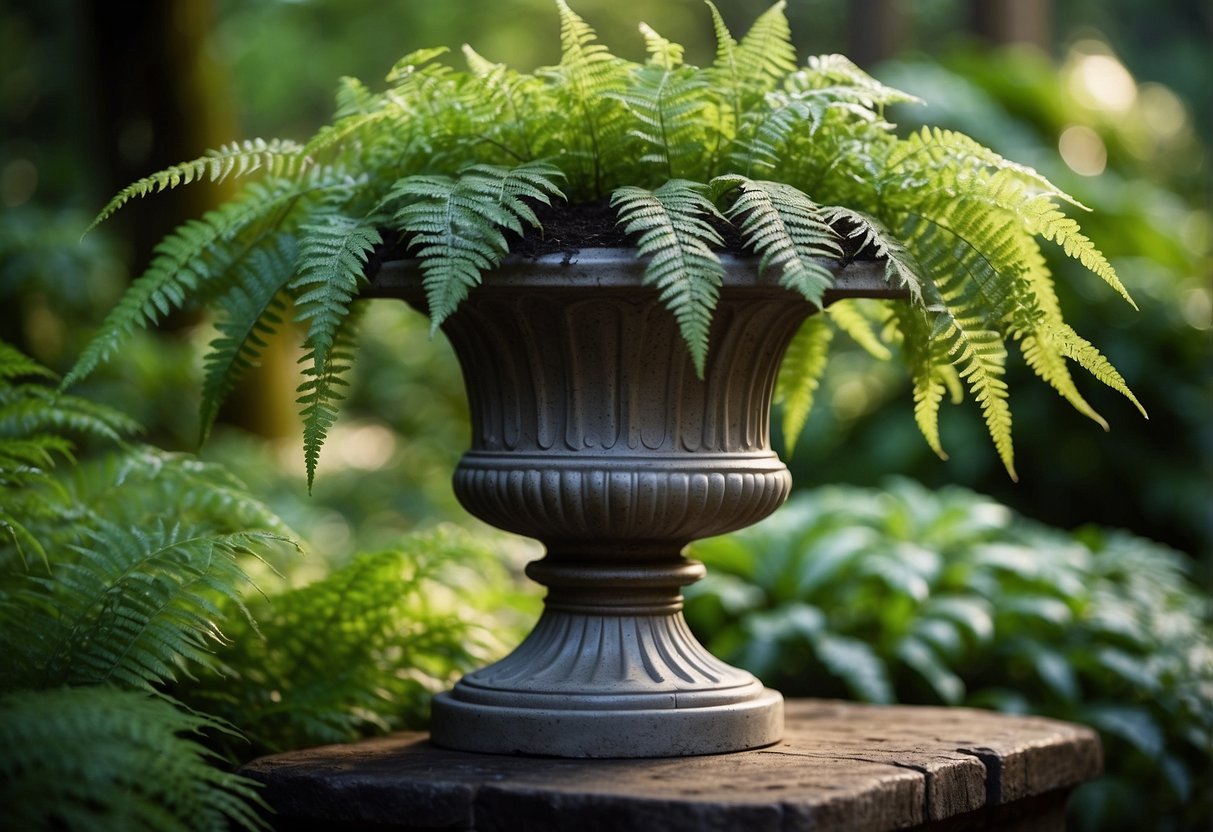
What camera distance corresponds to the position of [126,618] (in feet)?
6.24

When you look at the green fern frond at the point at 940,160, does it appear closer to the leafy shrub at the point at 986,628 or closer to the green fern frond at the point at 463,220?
the green fern frond at the point at 463,220

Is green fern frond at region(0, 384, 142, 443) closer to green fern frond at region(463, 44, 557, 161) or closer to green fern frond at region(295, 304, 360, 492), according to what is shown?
green fern frond at region(295, 304, 360, 492)

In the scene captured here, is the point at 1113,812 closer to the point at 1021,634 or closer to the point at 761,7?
the point at 1021,634

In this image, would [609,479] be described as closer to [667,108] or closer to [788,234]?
[788,234]

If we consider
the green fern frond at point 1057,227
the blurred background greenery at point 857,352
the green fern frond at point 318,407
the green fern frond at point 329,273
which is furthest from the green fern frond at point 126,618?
the blurred background greenery at point 857,352

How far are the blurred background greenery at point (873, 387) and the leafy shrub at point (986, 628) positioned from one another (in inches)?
0.5

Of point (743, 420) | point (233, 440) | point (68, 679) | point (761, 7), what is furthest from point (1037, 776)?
point (761, 7)

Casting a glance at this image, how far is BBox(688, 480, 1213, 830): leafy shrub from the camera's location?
331 centimetres

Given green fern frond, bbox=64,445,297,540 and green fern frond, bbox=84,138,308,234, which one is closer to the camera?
green fern frond, bbox=84,138,308,234

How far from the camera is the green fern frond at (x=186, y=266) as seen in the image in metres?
1.98

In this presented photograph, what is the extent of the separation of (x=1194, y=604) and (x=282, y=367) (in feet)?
13.2

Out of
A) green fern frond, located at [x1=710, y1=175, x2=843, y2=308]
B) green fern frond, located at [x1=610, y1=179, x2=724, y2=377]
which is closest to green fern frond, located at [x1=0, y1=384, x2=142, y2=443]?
green fern frond, located at [x1=610, y1=179, x2=724, y2=377]

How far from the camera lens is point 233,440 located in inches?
203

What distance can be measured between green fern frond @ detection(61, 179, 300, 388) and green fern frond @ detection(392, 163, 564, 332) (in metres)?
0.34
